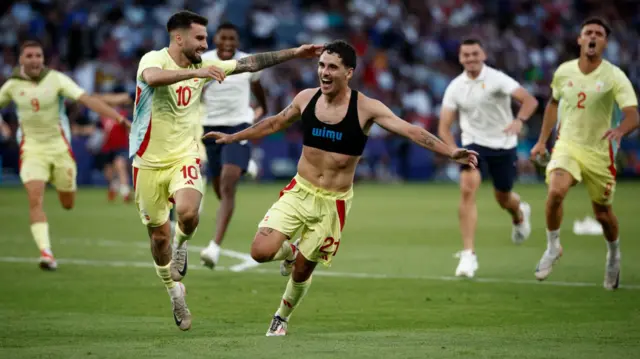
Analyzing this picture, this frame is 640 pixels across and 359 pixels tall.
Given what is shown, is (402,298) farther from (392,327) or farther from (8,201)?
(8,201)

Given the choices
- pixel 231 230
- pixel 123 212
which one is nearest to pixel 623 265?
pixel 231 230

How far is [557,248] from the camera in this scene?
509 inches

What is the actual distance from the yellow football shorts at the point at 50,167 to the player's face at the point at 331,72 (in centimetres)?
663

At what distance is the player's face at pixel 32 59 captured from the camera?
1476 cm

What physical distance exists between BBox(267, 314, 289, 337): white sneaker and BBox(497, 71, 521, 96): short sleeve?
20.7 feet

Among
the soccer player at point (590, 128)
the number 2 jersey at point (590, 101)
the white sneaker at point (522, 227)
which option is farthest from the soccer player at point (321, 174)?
the white sneaker at point (522, 227)

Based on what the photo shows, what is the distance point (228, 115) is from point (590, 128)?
5.07 metres

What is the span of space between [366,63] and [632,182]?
9410 mm

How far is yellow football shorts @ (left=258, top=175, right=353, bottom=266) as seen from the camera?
952 cm

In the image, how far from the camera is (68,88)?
14805mm

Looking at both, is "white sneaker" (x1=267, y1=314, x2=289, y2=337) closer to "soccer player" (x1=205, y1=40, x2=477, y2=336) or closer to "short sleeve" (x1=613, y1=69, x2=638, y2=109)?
"soccer player" (x1=205, y1=40, x2=477, y2=336)

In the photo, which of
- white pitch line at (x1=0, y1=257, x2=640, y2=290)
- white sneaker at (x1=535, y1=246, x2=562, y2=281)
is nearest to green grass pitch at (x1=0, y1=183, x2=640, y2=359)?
white pitch line at (x1=0, y1=257, x2=640, y2=290)

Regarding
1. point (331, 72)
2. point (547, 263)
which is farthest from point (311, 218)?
point (547, 263)

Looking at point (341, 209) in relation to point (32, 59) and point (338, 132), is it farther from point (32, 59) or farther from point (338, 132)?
point (32, 59)
